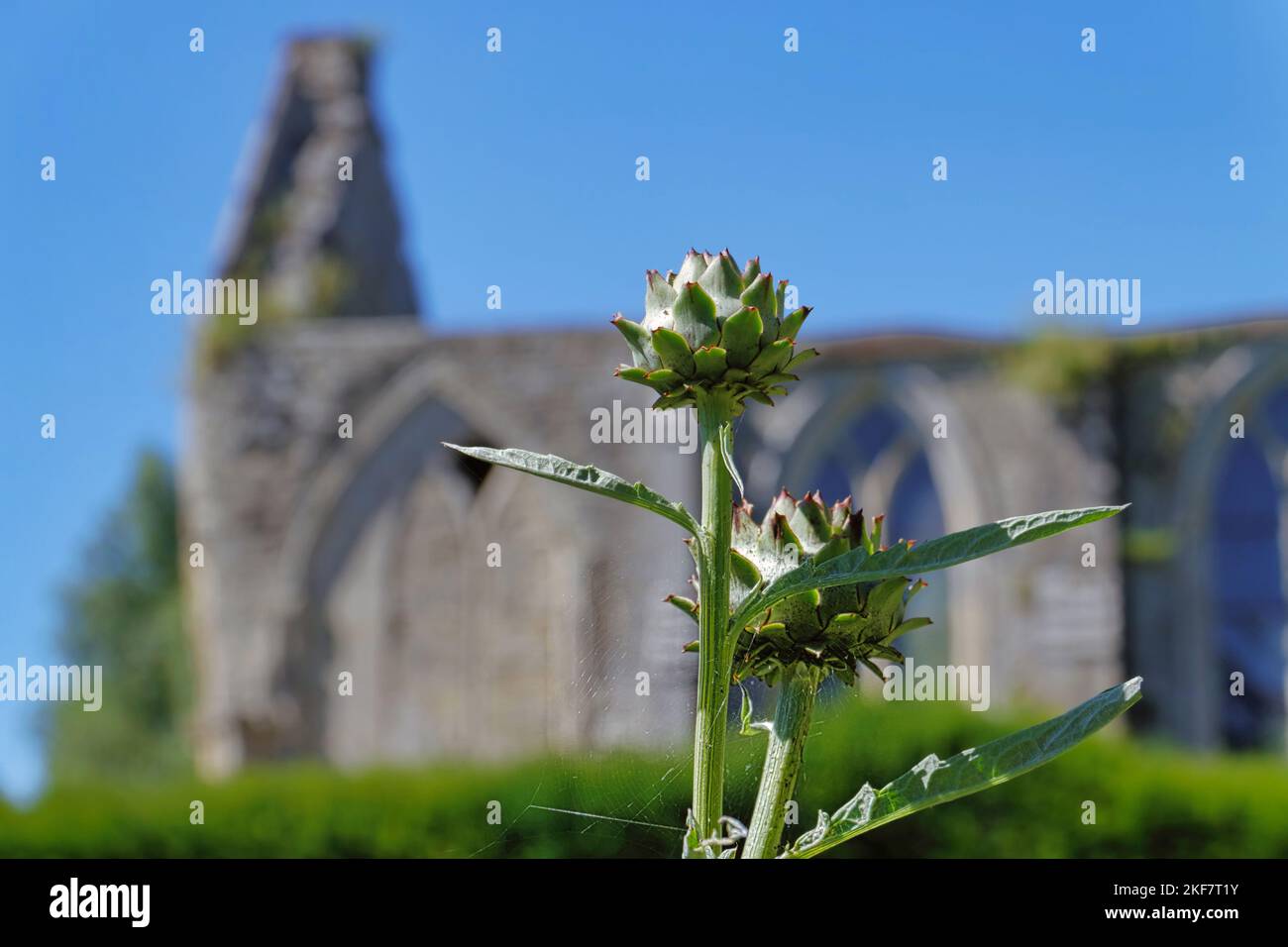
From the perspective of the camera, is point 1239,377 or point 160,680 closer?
point 1239,377

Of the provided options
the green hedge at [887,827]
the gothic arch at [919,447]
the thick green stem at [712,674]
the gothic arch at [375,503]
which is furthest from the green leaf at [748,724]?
the gothic arch at [375,503]

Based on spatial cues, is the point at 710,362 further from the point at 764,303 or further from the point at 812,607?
the point at 812,607

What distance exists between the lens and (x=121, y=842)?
964cm

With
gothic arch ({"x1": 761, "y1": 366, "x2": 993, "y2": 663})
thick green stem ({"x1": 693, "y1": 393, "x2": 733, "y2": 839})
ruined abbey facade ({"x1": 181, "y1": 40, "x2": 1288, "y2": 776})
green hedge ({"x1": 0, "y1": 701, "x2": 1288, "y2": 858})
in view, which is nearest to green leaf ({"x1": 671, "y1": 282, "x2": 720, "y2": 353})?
thick green stem ({"x1": 693, "y1": 393, "x2": 733, "y2": 839})

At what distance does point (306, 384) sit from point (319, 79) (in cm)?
356

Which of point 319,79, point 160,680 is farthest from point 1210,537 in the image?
point 160,680

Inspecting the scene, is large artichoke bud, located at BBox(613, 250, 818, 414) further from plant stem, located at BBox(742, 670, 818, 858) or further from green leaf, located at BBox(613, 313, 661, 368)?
plant stem, located at BBox(742, 670, 818, 858)

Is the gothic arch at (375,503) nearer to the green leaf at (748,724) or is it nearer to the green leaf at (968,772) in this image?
the green leaf at (748,724)

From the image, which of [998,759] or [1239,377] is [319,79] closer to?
[1239,377]

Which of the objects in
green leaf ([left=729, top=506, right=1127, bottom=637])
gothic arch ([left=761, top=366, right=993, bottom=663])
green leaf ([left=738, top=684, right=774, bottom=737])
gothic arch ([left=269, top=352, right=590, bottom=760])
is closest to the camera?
green leaf ([left=729, top=506, right=1127, bottom=637])

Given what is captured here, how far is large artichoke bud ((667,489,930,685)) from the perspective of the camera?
3.55ft

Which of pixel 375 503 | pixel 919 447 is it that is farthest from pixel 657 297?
pixel 375 503

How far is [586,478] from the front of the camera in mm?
999

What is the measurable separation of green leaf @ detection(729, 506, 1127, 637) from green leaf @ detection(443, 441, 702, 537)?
0.20ft
